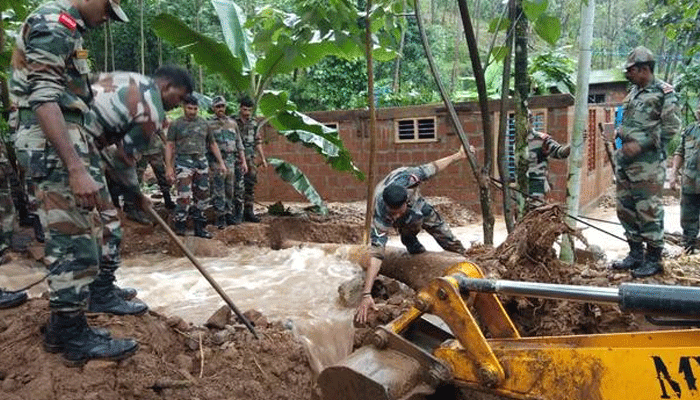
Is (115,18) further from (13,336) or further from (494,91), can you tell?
(494,91)

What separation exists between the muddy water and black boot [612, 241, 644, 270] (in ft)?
7.64

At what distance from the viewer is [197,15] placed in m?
15.4

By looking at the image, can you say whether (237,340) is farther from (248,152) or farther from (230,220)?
(248,152)

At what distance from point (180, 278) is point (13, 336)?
2738 mm

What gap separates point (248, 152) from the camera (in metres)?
8.92

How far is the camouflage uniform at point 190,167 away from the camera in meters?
7.22

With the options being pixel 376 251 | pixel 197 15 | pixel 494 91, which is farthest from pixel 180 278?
pixel 197 15

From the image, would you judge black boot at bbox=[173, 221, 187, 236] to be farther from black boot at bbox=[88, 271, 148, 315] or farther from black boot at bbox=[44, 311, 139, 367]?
black boot at bbox=[44, 311, 139, 367]

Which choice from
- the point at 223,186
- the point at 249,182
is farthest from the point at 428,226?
the point at 249,182

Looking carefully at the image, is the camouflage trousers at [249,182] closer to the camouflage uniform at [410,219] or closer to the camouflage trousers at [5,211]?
the camouflage uniform at [410,219]

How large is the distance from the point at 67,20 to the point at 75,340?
1544 millimetres

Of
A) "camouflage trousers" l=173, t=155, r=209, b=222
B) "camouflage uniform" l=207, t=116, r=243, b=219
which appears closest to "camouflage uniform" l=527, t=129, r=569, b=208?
"camouflage uniform" l=207, t=116, r=243, b=219

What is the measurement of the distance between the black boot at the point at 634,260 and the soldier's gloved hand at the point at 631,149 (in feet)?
2.51

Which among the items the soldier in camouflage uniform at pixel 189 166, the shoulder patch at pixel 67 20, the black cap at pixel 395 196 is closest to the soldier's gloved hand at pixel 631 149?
the black cap at pixel 395 196
